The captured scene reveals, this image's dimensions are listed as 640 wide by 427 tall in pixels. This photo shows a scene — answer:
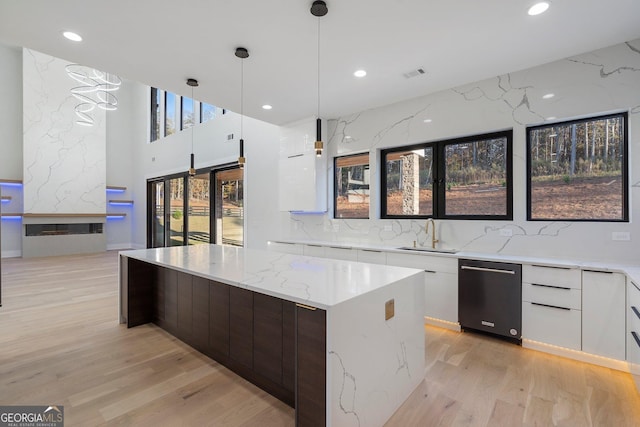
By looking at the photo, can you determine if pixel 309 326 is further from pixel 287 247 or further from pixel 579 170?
pixel 287 247

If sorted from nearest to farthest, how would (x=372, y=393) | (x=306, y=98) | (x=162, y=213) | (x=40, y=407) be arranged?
(x=372, y=393) < (x=40, y=407) < (x=306, y=98) < (x=162, y=213)

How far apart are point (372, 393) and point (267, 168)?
446 cm

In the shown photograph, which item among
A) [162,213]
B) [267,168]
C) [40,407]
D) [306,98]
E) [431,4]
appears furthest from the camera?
[162,213]

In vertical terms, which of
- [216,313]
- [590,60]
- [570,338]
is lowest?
[570,338]

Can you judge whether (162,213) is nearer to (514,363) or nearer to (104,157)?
(104,157)

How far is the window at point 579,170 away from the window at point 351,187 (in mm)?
2072

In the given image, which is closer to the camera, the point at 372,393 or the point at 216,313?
the point at 372,393

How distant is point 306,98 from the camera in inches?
158

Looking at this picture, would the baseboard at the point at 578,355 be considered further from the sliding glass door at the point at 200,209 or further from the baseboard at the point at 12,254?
the baseboard at the point at 12,254

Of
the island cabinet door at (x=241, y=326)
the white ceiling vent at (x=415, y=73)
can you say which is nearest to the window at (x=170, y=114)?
the white ceiling vent at (x=415, y=73)

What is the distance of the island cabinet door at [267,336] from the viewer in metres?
1.96

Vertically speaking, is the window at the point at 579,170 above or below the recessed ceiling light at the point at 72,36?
below

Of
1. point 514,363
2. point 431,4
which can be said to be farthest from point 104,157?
point 514,363

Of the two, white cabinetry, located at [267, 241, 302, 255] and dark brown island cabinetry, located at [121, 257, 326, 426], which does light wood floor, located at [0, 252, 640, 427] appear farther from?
white cabinetry, located at [267, 241, 302, 255]
